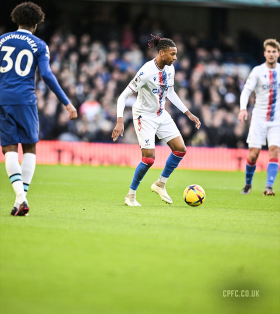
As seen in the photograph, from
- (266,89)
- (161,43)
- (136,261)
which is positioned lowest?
(136,261)

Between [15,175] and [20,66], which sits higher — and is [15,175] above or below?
below

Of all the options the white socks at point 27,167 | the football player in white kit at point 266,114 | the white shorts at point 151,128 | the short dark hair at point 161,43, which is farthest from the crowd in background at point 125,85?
the white socks at point 27,167

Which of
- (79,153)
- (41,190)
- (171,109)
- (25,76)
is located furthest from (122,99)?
(171,109)

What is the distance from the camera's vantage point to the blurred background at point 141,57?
20547 mm

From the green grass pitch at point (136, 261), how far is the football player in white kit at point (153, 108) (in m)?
1.03

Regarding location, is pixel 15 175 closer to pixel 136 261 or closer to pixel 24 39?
pixel 24 39

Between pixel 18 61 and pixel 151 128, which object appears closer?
pixel 18 61

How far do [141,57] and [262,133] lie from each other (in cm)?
1337

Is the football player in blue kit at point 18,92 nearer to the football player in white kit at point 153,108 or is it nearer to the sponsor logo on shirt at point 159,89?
the football player in white kit at point 153,108

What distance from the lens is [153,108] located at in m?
8.16

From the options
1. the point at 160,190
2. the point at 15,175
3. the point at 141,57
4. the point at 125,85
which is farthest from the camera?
the point at 141,57

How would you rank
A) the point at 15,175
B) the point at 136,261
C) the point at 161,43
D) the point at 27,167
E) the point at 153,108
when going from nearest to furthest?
the point at 136,261, the point at 15,175, the point at 27,167, the point at 161,43, the point at 153,108

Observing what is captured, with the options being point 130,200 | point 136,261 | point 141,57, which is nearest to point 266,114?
point 130,200

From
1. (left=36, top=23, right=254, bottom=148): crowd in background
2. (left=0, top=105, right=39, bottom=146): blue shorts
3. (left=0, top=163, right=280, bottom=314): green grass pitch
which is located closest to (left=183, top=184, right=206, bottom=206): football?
(left=0, top=163, right=280, bottom=314): green grass pitch
